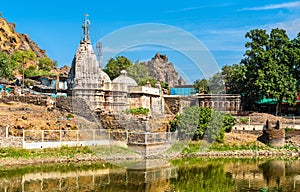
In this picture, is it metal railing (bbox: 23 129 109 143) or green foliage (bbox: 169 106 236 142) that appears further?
green foliage (bbox: 169 106 236 142)

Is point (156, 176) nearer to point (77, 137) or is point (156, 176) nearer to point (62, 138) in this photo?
point (77, 137)

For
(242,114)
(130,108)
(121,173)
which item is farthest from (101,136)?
(242,114)

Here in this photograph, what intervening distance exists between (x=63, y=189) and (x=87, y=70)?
71.6 ft

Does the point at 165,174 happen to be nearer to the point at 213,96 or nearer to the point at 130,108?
the point at 130,108

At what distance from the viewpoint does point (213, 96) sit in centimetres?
5125

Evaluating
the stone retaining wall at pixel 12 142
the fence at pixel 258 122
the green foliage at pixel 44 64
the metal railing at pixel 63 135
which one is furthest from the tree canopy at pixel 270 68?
the green foliage at pixel 44 64

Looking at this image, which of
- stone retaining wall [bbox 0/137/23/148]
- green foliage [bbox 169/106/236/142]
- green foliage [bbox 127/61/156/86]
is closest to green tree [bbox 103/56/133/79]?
green foliage [bbox 127/61/156/86]

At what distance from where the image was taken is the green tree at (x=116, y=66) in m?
64.8

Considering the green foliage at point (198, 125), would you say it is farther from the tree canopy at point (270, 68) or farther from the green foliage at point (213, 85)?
the green foliage at point (213, 85)

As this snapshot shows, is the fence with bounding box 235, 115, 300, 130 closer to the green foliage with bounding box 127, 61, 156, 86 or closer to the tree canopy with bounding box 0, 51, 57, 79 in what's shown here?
the green foliage with bounding box 127, 61, 156, 86

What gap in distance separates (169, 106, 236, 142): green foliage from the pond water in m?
4.48

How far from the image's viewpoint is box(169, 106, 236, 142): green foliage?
35594mm

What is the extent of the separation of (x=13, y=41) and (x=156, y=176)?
81.0m

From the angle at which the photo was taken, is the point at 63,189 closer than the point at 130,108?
Yes
